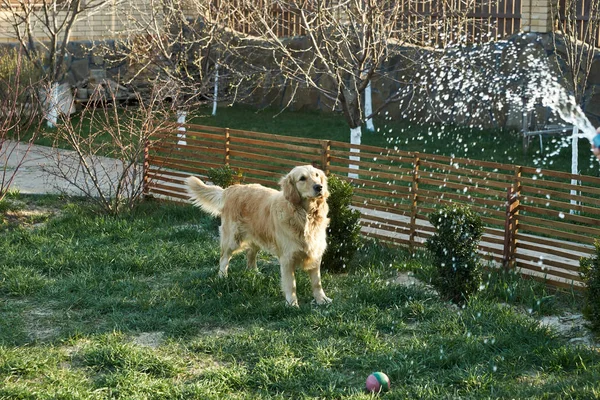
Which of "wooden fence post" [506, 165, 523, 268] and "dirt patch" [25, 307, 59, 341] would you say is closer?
"dirt patch" [25, 307, 59, 341]

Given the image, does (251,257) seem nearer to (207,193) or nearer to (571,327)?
(207,193)

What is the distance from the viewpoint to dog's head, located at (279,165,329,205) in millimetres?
7570

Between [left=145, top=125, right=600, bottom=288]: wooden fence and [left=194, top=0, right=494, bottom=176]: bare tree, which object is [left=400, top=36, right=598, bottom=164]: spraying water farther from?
[left=145, top=125, right=600, bottom=288]: wooden fence

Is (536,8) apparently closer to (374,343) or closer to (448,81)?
(448,81)

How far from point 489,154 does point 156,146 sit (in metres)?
5.45

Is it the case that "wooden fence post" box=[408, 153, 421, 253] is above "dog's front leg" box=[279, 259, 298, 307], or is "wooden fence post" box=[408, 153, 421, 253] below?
above

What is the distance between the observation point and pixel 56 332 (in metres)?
7.04

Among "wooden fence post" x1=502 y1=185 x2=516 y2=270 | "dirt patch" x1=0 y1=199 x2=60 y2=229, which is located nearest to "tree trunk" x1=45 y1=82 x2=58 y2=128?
"dirt patch" x1=0 y1=199 x2=60 y2=229

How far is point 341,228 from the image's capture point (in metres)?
8.91

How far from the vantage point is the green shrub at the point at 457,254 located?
7668mm

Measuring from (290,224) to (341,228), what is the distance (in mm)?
1267

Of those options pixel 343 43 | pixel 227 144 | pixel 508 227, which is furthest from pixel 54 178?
pixel 508 227

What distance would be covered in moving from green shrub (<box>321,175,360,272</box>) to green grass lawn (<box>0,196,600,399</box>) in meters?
0.20

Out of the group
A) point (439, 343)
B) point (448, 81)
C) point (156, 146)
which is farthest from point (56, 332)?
point (448, 81)
